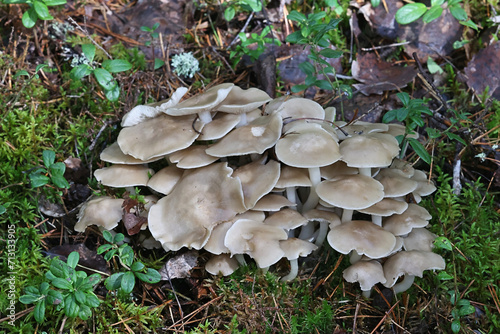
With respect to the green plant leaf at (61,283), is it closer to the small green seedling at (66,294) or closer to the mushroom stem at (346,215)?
the small green seedling at (66,294)

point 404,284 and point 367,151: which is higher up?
point 367,151

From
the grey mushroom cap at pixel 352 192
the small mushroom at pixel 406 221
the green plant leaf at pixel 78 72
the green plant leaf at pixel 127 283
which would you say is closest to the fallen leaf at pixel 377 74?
the small mushroom at pixel 406 221

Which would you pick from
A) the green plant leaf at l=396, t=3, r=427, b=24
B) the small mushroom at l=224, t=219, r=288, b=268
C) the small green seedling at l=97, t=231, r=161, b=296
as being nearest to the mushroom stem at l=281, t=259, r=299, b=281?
the small mushroom at l=224, t=219, r=288, b=268

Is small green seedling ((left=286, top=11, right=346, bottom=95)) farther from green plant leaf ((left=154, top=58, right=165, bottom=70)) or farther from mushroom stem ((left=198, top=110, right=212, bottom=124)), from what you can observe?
green plant leaf ((left=154, top=58, right=165, bottom=70))

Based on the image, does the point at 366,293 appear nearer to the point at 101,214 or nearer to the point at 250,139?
the point at 250,139

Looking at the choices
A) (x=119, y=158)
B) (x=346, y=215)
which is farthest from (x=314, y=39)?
(x=119, y=158)

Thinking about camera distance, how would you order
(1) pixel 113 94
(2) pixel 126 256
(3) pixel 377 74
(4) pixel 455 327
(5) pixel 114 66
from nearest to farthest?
(4) pixel 455 327, (2) pixel 126 256, (5) pixel 114 66, (1) pixel 113 94, (3) pixel 377 74

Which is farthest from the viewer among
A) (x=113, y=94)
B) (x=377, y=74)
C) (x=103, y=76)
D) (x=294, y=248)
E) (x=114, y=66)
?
(x=377, y=74)
